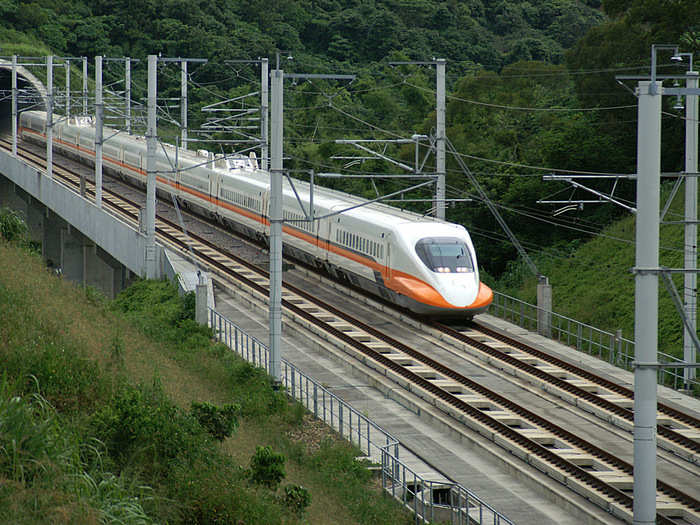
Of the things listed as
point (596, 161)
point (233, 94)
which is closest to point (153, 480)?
point (596, 161)

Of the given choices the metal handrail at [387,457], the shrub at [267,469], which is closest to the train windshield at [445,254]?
the metal handrail at [387,457]

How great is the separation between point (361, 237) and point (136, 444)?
21.2 meters

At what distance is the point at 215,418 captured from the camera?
19.1 metres

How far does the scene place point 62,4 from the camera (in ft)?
370

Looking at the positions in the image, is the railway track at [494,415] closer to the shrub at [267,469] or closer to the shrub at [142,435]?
the shrub at [267,469]

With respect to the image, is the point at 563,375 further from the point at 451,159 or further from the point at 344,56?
the point at 344,56

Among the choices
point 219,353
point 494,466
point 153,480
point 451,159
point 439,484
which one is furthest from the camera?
point 451,159

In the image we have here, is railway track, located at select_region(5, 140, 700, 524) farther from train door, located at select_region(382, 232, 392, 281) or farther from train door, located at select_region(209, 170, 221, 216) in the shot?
train door, located at select_region(209, 170, 221, 216)

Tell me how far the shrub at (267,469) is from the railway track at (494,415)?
633 cm

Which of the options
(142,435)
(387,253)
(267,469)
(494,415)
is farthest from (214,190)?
(142,435)

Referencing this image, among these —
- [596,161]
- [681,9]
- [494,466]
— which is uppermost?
[681,9]

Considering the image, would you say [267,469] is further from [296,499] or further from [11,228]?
[11,228]

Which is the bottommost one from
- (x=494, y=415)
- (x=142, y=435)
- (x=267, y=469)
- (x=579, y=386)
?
(x=494, y=415)

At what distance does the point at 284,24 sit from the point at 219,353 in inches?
3001
